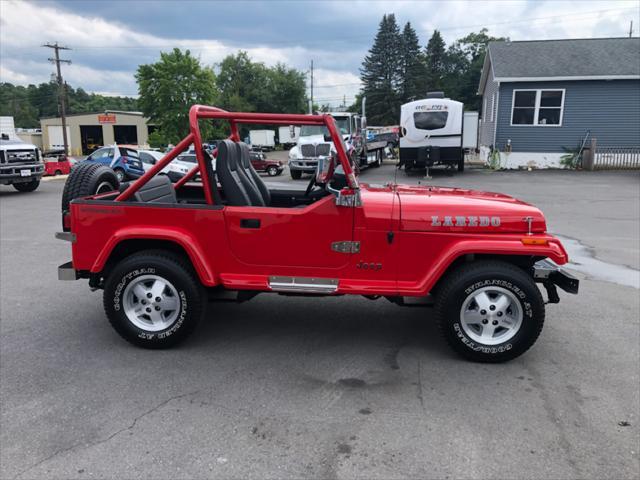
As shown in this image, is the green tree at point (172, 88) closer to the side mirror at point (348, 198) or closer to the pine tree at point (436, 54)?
the side mirror at point (348, 198)

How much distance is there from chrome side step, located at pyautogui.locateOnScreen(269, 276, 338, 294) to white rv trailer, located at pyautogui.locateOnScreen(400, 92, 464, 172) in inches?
687

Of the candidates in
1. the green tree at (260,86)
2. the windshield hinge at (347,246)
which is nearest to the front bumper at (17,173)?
the windshield hinge at (347,246)

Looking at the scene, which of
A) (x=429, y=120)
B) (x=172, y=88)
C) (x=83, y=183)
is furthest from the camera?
(x=172, y=88)

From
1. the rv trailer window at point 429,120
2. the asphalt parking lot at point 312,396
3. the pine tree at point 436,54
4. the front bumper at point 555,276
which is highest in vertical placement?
the pine tree at point 436,54

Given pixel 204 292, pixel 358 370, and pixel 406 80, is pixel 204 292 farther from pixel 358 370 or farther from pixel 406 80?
pixel 406 80

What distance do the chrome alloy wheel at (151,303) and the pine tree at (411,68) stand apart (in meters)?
73.9

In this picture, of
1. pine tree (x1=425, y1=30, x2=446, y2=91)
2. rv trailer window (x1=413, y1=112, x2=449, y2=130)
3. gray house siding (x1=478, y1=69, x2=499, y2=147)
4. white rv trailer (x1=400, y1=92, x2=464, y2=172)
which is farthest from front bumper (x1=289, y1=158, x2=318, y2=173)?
pine tree (x1=425, y1=30, x2=446, y2=91)

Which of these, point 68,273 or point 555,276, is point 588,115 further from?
point 68,273

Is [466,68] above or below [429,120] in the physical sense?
above

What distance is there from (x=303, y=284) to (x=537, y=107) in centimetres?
2228

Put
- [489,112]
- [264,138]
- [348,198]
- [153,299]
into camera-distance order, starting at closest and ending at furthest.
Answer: [348,198] → [153,299] → [489,112] → [264,138]

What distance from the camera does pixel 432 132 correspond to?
20.9m

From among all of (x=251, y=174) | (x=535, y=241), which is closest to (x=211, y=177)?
(x=251, y=174)

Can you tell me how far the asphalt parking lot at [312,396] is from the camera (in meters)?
2.83
